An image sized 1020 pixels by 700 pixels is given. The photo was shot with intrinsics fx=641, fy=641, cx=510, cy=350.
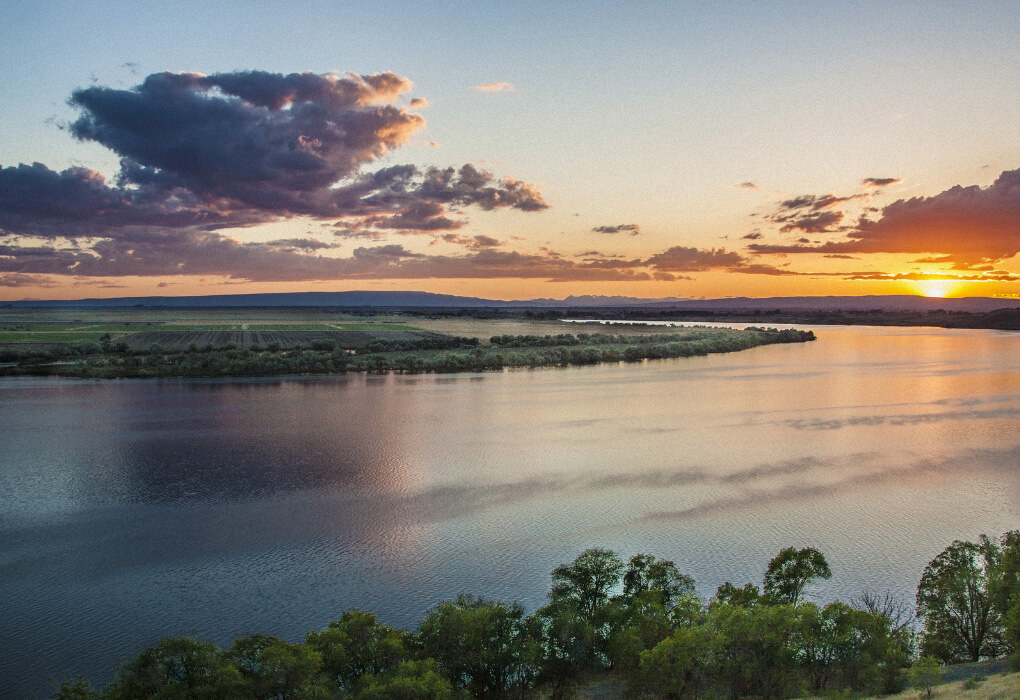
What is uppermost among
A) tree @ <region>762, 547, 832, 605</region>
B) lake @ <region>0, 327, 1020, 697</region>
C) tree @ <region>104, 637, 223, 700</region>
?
tree @ <region>762, 547, 832, 605</region>

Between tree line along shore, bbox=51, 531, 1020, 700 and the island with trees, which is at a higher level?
the island with trees

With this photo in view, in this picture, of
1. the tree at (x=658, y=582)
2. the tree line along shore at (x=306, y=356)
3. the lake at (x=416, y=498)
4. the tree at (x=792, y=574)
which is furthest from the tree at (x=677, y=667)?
the tree line along shore at (x=306, y=356)

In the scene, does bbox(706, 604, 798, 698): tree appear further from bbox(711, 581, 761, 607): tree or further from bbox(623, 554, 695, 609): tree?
bbox(623, 554, 695, 609): tree

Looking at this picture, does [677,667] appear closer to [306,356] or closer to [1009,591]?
[1009,591]

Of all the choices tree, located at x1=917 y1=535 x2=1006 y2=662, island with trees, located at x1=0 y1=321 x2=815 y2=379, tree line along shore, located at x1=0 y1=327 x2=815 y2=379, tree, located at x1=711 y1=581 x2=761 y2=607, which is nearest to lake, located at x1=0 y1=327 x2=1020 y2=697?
tree, located at x1=711 y1=581 x2=761 y2=607

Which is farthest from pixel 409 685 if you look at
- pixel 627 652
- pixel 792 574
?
pixel 792 574

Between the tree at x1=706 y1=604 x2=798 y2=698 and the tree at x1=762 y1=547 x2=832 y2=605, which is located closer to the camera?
the tree at x1=706 y1=604 x2=798 y2=698
